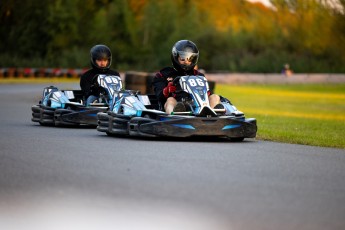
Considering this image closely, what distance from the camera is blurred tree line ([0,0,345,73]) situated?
70.6 m

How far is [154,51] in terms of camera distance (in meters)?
84.2

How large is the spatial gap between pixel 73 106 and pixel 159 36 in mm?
70673

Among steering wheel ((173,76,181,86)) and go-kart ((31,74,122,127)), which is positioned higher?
steering wheel ((173,76,181,86))

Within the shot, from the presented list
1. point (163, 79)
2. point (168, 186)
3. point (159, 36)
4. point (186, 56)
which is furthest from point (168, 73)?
point (159, 36)

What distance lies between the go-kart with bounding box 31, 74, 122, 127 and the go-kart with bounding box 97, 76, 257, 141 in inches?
69.9

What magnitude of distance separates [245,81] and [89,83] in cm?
4222

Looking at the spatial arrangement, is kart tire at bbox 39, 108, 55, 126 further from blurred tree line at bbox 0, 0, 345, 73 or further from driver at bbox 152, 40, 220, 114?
blurred tree line at bbox 0, 0, 345, 73

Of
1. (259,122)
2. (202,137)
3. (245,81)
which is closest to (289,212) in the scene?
(202,137)

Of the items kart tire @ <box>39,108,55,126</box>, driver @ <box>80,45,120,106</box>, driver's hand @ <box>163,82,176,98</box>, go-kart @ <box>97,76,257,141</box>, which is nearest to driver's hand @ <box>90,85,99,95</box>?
driver @ <box>80,45,120,106</box>

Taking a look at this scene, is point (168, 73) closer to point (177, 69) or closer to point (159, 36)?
point (177, 69)

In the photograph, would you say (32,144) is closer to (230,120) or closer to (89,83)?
(230,120)

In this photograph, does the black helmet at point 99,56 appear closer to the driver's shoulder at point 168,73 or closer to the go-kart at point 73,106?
the go-kart at point 73,106

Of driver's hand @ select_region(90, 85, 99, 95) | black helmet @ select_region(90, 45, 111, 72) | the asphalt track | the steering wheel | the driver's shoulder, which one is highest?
black helmet @ select_region(90, 45, 111, 72)

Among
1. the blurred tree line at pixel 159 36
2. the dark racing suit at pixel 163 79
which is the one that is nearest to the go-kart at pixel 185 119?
the dark racing suit at pixel 163 79
